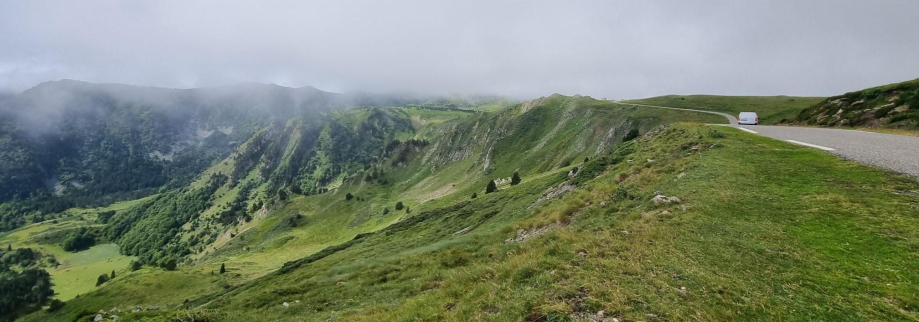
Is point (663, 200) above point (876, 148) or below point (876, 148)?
below

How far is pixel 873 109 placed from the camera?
40812 millimetres

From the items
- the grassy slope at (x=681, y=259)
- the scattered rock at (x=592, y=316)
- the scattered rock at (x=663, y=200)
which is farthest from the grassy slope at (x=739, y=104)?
the scattered rock at (x=592, y=316)

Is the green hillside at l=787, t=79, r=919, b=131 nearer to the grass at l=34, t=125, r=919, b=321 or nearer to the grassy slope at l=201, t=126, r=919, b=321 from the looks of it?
the grassy slope at l=201, t=126, r=919, b=321

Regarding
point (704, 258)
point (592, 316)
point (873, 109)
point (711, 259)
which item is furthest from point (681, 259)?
point (873, 109)

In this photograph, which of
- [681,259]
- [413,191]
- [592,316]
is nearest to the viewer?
[592,316]

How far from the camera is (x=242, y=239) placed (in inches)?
6737

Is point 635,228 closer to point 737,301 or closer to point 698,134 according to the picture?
point 737,301

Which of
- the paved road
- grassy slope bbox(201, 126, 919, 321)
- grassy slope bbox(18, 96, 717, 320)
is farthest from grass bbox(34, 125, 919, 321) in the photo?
grassy slope bbox(18, 96, 717, 320)

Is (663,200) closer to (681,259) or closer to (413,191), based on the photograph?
(681,259)

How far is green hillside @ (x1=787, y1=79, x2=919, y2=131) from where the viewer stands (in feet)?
118

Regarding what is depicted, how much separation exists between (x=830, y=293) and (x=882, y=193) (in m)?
9.75

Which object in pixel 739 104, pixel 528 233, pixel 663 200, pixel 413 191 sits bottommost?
pixel 413 191

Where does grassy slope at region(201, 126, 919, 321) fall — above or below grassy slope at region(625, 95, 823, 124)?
below

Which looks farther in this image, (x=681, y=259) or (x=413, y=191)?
(x=413, y=191)
